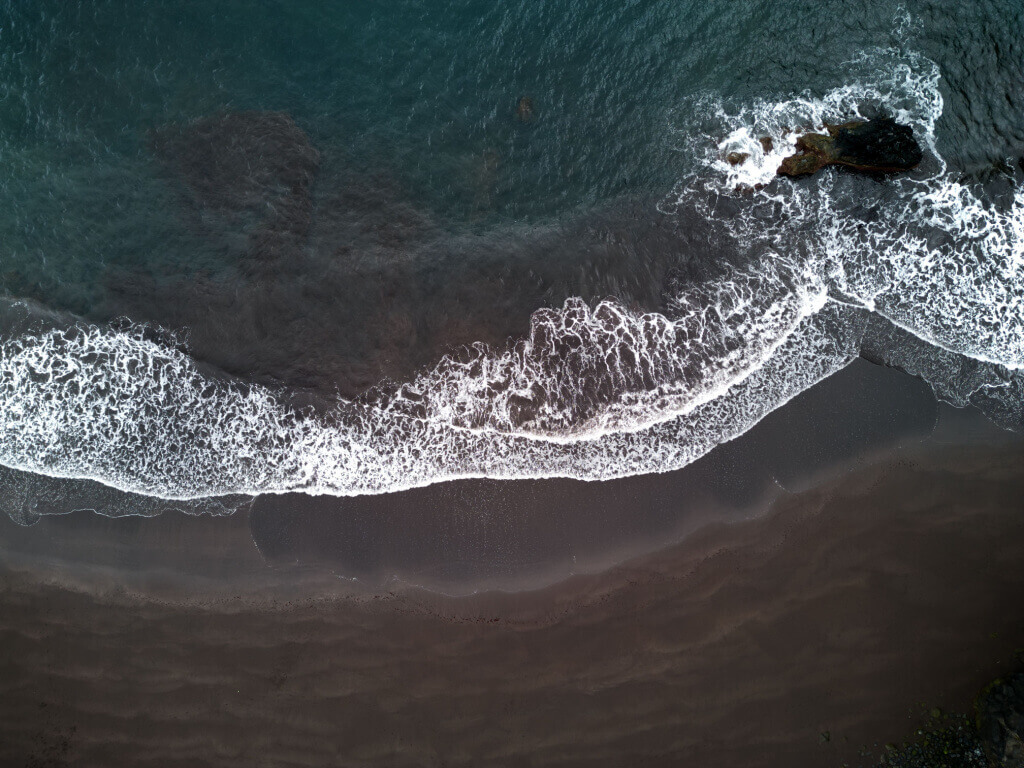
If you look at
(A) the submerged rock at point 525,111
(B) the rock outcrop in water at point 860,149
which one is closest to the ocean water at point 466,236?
(A) the submerged rock at point 525,111

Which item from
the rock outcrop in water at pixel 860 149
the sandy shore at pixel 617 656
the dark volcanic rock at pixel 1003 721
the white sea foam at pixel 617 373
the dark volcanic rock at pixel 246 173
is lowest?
the dark volcanic rock at pixel 1003 721

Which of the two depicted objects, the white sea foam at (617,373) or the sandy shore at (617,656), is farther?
the white sea foam at (617,373)

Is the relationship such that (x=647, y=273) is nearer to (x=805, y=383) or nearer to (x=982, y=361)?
(x=805, y=383)

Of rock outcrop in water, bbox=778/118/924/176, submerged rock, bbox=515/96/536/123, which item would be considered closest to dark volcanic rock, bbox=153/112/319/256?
submerged rock, bbox=515/96/536/123

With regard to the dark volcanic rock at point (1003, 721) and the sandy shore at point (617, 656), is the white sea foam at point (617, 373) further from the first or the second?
the dark volcanic rock at point (1003, 721)

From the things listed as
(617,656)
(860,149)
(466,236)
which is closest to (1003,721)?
(617,656)

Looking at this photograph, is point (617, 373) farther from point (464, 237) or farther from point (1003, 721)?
point (1003, 721)
